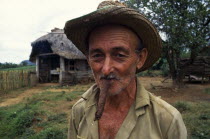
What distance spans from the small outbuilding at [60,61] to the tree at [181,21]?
33.1 feet

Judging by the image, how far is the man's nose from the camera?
1.52 meters

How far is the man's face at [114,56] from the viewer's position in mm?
A: 1555

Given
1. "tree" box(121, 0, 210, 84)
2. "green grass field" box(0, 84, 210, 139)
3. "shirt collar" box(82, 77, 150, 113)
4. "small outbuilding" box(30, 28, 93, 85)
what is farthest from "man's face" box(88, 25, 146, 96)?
"small outbuilding" box(30, 28, 93, 85)

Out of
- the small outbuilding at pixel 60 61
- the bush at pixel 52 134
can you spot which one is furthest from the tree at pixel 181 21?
the small outbuilding at pixel 60 61

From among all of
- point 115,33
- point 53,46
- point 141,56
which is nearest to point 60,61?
point 53,46

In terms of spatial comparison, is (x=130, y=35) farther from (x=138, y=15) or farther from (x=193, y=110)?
(x=193, y=110)

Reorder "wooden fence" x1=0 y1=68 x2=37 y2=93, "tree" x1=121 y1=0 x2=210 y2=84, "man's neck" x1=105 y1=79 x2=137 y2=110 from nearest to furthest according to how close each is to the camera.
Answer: "man's neck" x1=105 y1=79 x2=137 y2=110
"tree" x1=121 y1=0 x2=210 y2=84
"wooden fence" x1=0 y1=68 x2=37 y2=93

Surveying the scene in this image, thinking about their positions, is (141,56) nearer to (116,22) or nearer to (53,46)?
(116,22)

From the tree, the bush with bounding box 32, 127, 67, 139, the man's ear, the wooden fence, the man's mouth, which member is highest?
the tree

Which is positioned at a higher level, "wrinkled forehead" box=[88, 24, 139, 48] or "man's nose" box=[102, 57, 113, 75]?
"wrinkled forehead" box=[88, 24, 139, 48]

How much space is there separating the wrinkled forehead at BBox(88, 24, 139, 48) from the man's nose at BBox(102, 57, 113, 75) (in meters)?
0.21

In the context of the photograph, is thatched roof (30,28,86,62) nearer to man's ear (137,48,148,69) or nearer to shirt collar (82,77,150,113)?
shirt collar (82,77,150,113)

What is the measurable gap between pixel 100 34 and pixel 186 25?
9130mm

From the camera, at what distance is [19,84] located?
16.4 m
